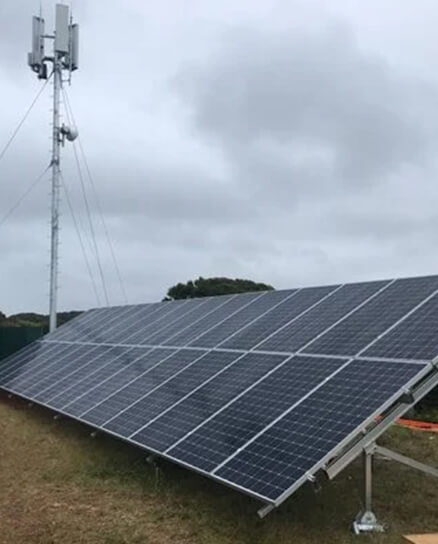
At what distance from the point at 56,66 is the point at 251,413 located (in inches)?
854

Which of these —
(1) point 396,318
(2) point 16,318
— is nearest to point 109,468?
(1) point 396,318

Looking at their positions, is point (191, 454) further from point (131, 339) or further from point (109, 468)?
point (131, 339)

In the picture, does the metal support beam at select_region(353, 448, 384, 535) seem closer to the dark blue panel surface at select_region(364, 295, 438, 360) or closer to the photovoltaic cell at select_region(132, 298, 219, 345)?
the dark blue panel surface at select_region(364, 295, 438, 360)

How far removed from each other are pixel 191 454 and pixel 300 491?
1.98m

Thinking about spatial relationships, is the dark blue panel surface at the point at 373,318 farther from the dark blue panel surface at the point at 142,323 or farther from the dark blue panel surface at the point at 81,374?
the dark blue panel surface at the point at 142,323

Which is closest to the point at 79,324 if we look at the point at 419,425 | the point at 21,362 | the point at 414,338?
the point at 21,362

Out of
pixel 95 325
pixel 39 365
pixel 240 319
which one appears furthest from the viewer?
pixel 95 325

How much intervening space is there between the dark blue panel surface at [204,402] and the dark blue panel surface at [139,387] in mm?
1732

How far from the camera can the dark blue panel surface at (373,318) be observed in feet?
35.5

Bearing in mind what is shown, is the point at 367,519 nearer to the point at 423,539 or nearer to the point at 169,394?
the point at 423,539

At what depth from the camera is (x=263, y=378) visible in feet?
36.8

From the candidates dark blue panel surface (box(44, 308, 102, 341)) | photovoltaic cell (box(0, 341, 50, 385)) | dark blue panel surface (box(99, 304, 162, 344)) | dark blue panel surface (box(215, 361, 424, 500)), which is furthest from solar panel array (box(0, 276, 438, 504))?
dark blue panel surface (box(44, 308, 102, 341))

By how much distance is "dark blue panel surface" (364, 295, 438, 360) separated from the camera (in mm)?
9391

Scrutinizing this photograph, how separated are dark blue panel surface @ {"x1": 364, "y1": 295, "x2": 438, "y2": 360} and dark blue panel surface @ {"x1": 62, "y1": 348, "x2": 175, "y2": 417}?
6.09 m
